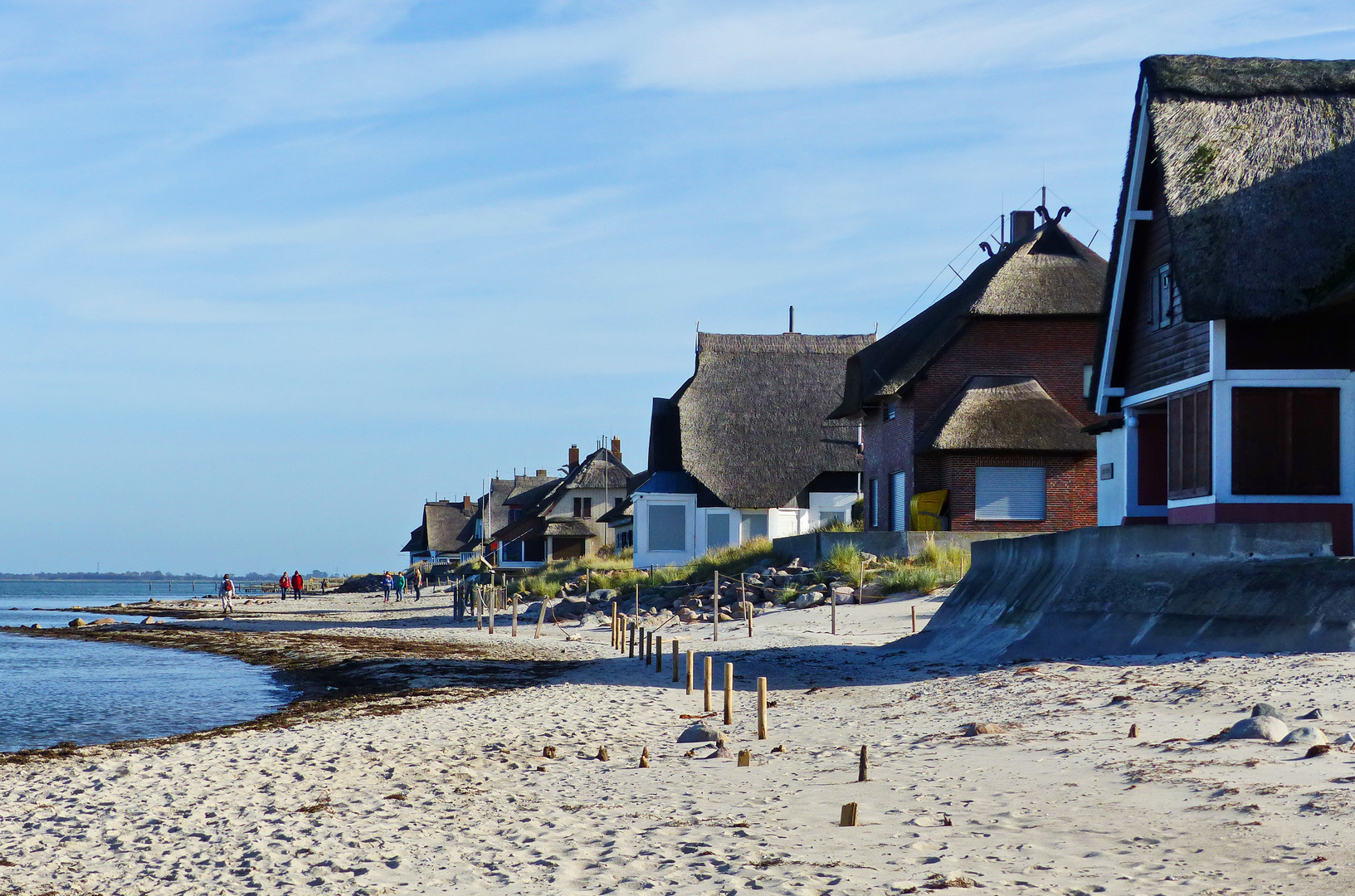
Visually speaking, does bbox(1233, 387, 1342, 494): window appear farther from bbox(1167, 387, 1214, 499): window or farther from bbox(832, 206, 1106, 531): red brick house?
bbox(832, 206, 1106, 531): red brick house

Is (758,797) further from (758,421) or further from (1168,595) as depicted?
(758,421)

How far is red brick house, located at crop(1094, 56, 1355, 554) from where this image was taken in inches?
712

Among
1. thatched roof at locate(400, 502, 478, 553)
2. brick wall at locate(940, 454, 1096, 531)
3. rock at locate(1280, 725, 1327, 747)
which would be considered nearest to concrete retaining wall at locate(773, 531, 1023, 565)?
brick wall at locate(940, 454, 1096, 531)

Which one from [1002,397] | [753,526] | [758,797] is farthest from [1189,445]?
[753,526]

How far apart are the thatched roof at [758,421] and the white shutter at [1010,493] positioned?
52.2 feet

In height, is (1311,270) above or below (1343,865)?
above

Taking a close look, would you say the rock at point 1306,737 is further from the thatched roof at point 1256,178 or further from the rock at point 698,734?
the thatched roof at point 1256,178

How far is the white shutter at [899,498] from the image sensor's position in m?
35.3

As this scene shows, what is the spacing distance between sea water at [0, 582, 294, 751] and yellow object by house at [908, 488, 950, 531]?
16076mm

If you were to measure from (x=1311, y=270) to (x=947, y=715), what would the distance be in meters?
8.72

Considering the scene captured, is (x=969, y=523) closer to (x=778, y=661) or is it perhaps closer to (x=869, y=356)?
(x=869, y=356)

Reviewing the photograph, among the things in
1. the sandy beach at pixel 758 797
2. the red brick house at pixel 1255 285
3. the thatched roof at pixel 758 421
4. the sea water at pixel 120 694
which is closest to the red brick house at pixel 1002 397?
the thatched roof at pixel 758 421

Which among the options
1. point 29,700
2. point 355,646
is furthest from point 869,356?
point 29,700

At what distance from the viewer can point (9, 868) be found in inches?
377
